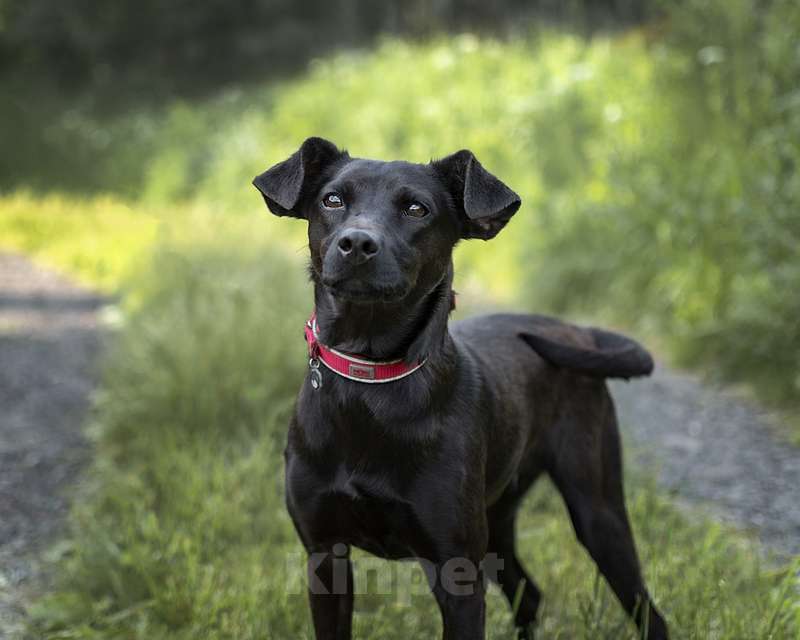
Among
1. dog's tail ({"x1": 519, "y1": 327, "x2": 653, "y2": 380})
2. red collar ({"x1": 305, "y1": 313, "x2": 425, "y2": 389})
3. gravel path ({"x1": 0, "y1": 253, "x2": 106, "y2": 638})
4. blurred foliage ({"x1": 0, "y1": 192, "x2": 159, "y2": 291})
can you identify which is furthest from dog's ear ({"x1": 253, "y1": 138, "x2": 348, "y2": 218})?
blurred foliage ({"x1": 0, "y1": 192, "x2": 159, "y2": 291})

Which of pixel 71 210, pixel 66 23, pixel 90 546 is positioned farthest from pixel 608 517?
pixel 66 23

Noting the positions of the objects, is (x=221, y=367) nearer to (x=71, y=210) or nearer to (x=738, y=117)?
(x=738, y=117)

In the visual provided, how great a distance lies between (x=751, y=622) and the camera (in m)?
2.99

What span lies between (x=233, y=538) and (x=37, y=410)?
2522 millimetres

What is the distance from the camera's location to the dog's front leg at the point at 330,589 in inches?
104

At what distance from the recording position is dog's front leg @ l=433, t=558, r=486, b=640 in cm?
248

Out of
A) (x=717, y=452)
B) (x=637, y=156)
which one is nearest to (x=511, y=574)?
(x=717, y=452)

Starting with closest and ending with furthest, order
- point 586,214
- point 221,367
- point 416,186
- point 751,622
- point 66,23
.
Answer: point 416,186 < point 751,622 < point 221,367 < point 586,214 < point 66,23

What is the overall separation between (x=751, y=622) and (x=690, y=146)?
4970mm

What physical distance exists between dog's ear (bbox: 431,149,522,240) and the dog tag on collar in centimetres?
55

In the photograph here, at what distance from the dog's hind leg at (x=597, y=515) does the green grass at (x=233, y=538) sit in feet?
0.28

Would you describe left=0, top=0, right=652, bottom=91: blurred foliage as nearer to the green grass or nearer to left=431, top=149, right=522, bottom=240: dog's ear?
the green grass

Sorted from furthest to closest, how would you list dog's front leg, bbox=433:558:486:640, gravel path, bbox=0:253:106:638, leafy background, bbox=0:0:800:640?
gravel path, bbox=0:253:106:638 → leafy background, bbox=0:0:800:640 → dog's front leg, bbox=433:558:486:640

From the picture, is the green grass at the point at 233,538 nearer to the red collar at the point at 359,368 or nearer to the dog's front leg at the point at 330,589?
the dog's front leg at the point at 330,589
